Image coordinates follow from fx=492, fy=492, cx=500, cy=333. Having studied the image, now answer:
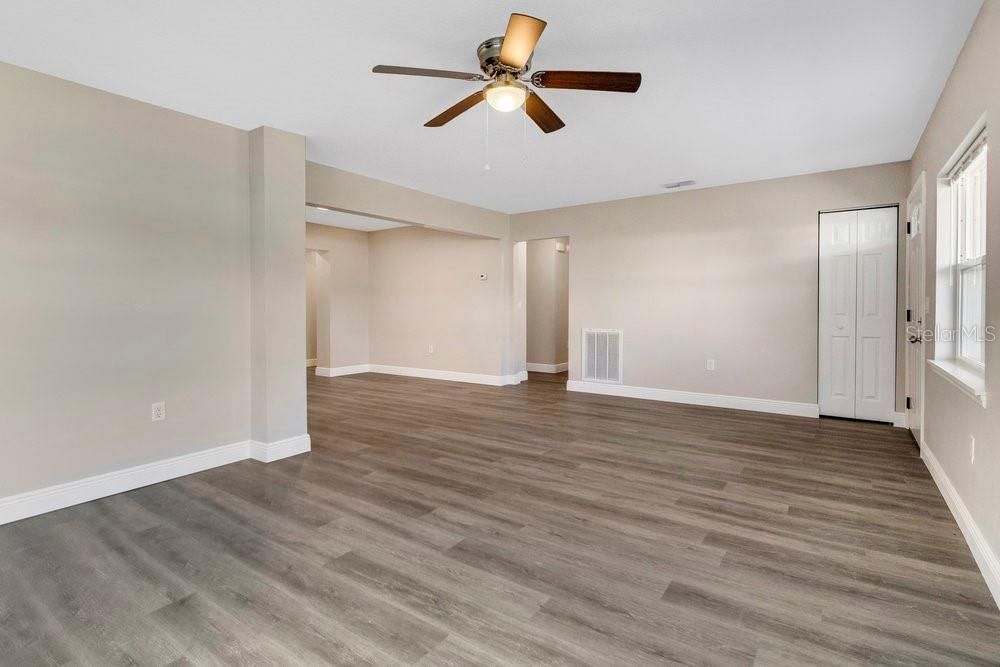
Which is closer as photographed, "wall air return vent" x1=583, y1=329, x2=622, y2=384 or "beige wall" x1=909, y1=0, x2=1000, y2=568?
"beige wall" x1=909, y1=0, x2=1000, y2=568

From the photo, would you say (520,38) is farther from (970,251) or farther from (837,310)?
(837,310)

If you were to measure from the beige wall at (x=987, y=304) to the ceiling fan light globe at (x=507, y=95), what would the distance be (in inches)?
79.2

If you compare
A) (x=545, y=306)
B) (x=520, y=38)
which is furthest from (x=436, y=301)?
(x=520, y=38)

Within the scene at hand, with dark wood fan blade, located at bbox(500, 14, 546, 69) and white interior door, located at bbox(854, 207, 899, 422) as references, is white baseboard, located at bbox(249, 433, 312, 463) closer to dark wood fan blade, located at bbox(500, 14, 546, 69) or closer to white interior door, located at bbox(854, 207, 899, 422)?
dark wood fan blade, located at bbox(500, 14, 546, 69)

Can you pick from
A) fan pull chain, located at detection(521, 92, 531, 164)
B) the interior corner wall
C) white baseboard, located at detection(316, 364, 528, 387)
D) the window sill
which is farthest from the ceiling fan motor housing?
white baseboard, located at detection(316, 364, 528, 387)

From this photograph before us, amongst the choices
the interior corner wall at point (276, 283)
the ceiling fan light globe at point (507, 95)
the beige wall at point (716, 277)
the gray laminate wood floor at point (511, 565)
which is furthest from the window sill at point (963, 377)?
the interior corner wall at point (276, 283)

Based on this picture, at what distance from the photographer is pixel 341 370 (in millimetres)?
8312

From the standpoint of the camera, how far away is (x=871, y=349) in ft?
15.9

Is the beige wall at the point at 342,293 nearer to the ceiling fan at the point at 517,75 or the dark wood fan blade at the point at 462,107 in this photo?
the dark wood fan blade at the point at 462,107

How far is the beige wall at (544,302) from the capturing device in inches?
342

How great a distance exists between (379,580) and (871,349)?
5.08 m

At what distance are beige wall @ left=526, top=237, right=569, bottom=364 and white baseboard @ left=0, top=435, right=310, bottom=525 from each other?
535 cm

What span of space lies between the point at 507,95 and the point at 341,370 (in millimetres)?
6657

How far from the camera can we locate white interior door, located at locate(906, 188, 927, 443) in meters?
3.86
